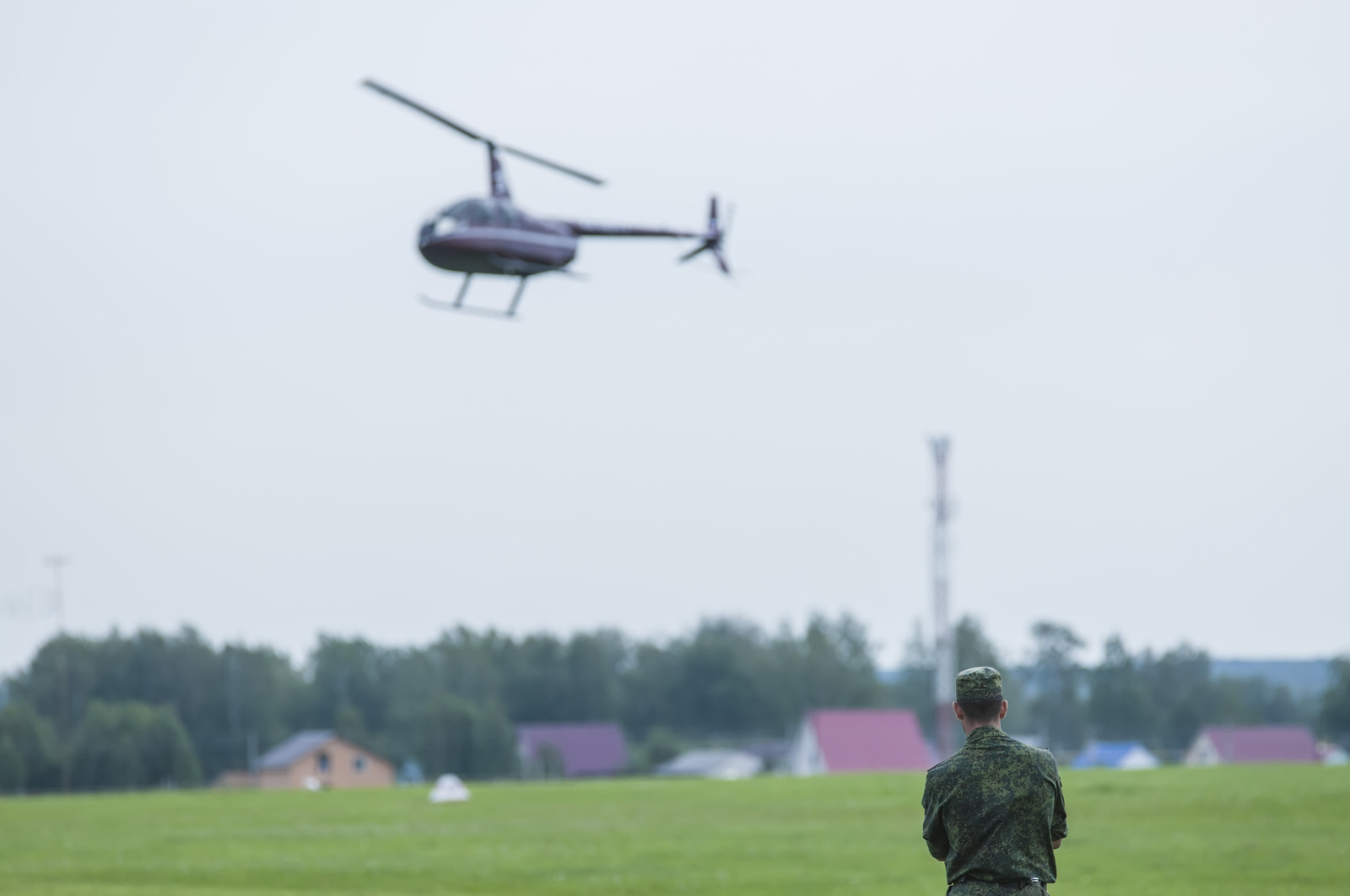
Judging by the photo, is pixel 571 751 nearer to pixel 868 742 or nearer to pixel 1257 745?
pixel 868 742

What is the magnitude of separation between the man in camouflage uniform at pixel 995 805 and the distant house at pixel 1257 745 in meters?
121

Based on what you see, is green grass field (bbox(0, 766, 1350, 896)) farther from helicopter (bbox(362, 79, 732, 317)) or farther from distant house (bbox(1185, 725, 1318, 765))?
distant house (bbox(1185, 725, 1318, 765))

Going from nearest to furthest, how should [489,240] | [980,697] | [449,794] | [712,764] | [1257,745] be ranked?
[980,697] < [489,240] < [449,794] < [712,764] < [1257,745]

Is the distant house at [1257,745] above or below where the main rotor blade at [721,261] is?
below

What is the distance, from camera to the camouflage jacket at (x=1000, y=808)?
7.23 m

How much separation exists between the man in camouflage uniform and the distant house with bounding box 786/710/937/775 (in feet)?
290

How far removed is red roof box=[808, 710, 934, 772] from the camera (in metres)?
95.8

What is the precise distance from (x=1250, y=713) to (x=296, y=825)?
473 ft

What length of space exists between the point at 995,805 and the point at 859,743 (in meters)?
92.3

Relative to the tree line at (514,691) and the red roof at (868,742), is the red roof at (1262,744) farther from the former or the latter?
the red roof at (868,742)

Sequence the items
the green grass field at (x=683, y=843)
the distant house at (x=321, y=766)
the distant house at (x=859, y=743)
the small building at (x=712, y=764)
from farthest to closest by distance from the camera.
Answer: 1. the distant house at (x=321, y=766)
2. the small building at (x=712, y=764)
3. the distant house at (x=859, y=743)
4. the green grass field at (x=683, y=843)

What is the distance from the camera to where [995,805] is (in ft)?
23.8

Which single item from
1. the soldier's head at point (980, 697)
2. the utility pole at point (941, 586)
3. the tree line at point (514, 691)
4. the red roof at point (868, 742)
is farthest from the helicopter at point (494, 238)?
the tree line at point (514, 691)

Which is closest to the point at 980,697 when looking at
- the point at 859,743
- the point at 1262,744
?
the point at 859,743
